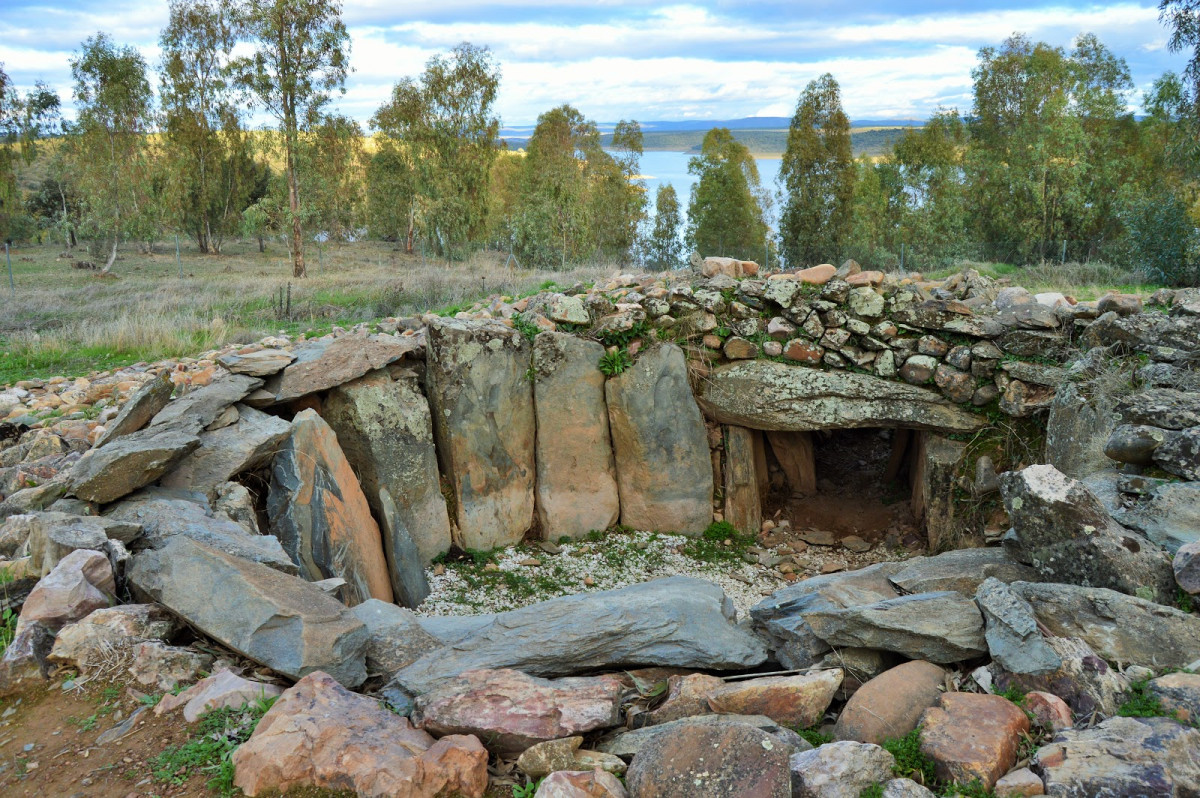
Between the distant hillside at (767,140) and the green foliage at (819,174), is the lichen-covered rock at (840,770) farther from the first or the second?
the distant hillside at (767,140)

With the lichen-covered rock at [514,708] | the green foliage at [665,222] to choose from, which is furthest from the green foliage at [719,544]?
the green foliage at [665,222]

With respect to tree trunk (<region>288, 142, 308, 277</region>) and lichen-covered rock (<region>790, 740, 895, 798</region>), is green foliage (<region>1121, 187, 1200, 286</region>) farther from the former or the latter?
tree trunk (<region>288, 142, 308, 277</region>)

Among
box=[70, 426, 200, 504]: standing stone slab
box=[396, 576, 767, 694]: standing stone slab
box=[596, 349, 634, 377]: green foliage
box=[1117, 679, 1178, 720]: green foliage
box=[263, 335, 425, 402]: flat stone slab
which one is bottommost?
box=[396, 576, 767, 694]: standing stone slab

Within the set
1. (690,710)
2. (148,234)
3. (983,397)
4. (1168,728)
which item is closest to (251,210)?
(148,234)

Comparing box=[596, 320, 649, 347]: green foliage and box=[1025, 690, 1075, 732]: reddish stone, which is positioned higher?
box=[596, 320, 649, 347]: green foliage

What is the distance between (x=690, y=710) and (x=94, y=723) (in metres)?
2.51

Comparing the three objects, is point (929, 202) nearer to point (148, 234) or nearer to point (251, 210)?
point (251, 210)

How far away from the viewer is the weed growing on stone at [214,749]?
292 centimetres

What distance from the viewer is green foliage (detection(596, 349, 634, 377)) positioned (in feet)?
26.7

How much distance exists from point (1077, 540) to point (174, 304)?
16.2 metres

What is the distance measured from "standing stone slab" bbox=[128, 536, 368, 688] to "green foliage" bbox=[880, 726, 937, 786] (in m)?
2.42

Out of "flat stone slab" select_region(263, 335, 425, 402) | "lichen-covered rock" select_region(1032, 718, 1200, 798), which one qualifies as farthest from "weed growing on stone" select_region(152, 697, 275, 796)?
"flat stone slab" select_region(263, 335, 425, 402)

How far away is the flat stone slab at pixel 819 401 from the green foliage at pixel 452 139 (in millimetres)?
23319

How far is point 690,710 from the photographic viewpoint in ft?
11.7
